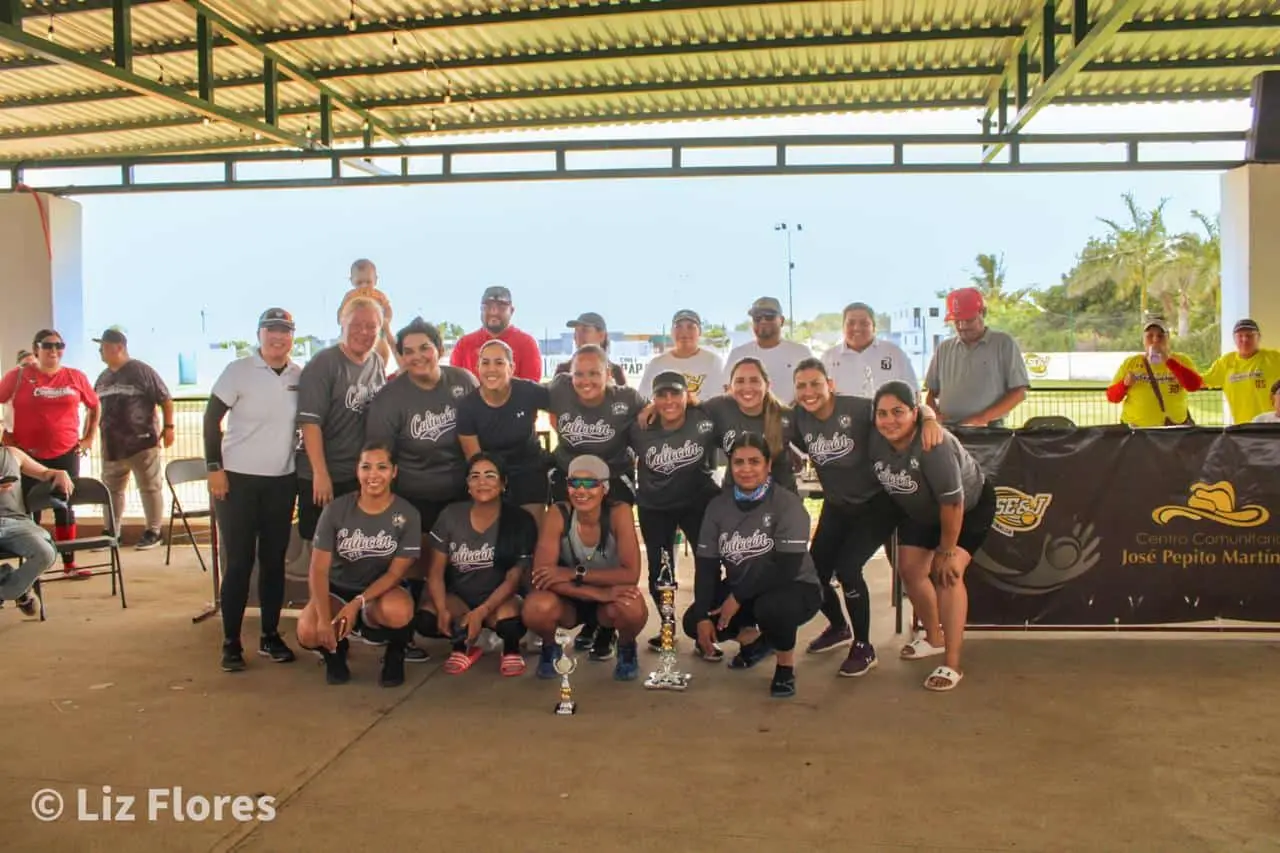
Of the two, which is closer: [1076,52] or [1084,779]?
[1084,779]

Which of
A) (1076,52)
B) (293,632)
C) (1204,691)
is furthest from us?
(1076,52)

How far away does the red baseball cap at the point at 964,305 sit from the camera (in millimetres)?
5645

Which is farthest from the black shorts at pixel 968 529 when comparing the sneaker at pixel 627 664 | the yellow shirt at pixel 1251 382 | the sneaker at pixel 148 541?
the sneaker at pixel 148 541

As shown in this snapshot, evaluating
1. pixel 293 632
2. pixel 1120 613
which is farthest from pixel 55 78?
pixel 1120 613

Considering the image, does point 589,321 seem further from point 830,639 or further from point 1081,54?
point 1081,54

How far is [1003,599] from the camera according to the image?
525 centimetres

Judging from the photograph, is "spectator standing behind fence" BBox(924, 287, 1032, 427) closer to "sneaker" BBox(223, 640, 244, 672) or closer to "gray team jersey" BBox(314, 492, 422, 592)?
"gray team jersey" BBox(314, 492, 422, 592)

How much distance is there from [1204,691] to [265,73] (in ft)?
27.3

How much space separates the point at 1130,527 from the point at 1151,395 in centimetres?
264

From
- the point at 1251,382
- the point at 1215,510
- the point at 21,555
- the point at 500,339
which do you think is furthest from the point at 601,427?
the point at 1251,382

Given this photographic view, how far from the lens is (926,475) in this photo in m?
4.47

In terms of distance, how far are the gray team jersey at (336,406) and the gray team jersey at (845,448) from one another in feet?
7.72

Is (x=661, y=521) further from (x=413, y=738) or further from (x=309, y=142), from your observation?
(x=309, y=142)

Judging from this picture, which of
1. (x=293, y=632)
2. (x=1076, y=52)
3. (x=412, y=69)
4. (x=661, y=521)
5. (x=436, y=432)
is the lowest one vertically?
(x=293, y=632)
